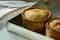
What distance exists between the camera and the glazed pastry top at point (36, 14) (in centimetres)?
73

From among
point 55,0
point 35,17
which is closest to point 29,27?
point 35,17

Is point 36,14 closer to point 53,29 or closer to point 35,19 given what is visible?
point 35,19

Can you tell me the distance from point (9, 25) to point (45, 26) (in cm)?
17

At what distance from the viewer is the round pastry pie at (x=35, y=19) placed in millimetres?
713

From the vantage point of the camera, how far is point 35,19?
725mm

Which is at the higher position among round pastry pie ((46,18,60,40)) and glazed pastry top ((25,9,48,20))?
glazed pastry top ((25,9,48,20))

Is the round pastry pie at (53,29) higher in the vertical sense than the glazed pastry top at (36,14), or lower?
lower

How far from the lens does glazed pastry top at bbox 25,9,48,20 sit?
0.73 meters

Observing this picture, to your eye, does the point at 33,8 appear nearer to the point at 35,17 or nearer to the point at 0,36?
the point at 35,17

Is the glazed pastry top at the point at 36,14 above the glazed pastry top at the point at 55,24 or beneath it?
above

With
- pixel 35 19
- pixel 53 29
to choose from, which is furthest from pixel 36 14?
pixel 53 29

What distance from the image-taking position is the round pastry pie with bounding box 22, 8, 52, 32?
0.71 m

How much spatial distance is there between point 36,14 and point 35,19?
0.10ft

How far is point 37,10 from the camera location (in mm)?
779
